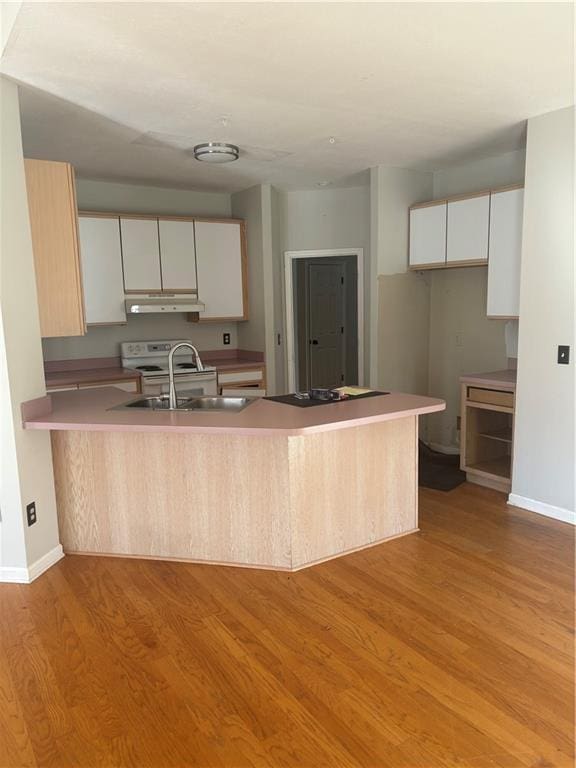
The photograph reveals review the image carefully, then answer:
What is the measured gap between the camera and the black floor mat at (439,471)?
4293mm

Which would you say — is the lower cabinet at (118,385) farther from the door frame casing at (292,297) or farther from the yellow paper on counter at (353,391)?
the yellow paper on counter at (353,391)

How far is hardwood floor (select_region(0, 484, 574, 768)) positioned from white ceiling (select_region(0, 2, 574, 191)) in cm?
250

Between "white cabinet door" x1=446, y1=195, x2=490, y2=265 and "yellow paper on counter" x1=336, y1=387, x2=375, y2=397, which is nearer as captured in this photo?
"yellow paper on counter" x1=336, y1=387, x2=375, y2=397

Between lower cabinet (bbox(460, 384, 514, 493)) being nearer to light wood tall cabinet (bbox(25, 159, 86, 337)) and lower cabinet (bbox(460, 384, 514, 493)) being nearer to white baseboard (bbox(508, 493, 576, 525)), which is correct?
white baseboard (bbox(508, 493, 576, 525))

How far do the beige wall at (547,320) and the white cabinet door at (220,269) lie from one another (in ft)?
9.06

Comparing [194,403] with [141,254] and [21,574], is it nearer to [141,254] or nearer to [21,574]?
[21,574]

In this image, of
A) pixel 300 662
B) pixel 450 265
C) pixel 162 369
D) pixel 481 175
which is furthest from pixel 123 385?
pixel 481 175

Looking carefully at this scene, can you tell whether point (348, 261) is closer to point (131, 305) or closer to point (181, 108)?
point (131, 305)

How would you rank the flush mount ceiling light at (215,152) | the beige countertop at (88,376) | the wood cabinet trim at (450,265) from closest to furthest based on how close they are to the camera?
the flush mount ceiling light at (215,152) < the wood cabinet trim at (450,265) < the beige countertop at (88,376)

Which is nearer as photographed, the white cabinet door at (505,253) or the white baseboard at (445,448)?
the white cabinet door at (505,253)

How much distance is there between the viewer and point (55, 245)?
318 cm

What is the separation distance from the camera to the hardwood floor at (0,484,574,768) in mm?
1797

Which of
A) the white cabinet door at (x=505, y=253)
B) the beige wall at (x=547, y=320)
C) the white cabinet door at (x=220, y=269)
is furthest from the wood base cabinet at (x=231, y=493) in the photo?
the white cabinet door at (x=220, y=269)

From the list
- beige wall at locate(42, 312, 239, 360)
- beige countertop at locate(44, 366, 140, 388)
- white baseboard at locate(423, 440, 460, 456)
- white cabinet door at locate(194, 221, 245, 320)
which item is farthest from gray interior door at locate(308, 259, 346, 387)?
beige countertop at locate(44, 366, 140, 388)
